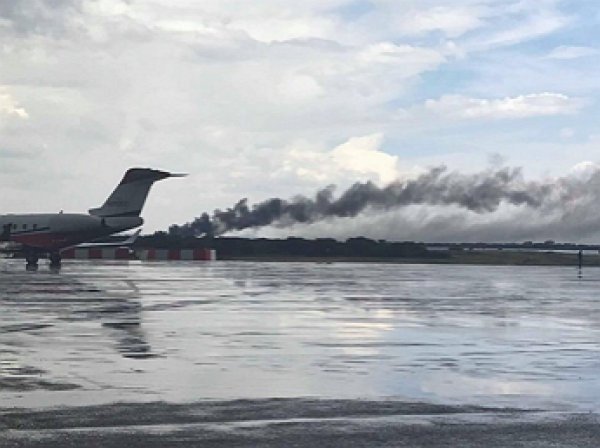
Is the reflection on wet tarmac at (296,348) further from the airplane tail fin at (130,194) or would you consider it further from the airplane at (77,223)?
the airplane tail fin at (130,194)

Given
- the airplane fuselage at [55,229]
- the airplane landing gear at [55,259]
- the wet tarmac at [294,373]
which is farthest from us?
the airplane fuselage at [55,229]

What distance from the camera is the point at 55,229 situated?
7669 centimetres

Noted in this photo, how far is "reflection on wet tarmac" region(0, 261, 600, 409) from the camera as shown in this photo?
14.1 m

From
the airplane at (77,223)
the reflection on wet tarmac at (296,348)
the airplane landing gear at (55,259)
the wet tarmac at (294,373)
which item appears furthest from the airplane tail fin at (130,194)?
the wet tarmac at (294,373)

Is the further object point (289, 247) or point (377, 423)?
point (289, 247)

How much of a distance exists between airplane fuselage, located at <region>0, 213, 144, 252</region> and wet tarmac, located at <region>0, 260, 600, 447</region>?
4486 centimetres

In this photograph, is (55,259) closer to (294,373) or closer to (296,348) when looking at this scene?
(296,348)

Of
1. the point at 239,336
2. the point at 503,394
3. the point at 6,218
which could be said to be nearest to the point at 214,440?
the point at 503,394

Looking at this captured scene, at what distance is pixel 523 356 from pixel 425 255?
104701mm

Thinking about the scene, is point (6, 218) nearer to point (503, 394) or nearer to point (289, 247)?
point (289, 247)

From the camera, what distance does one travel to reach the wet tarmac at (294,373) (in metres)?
11.2

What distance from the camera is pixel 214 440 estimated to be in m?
10.5

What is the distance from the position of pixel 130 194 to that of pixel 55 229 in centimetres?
675

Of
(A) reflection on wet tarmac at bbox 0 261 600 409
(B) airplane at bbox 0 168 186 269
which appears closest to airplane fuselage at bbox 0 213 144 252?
(B) airplane at bbox 0 168 186 269
